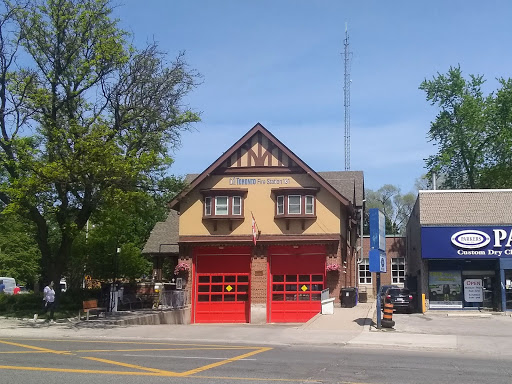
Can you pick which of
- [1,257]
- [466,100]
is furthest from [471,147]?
[1,257]

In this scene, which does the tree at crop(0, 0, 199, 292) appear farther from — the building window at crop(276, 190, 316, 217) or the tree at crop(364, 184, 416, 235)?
the tree at crop(364, 184, 416, 235)

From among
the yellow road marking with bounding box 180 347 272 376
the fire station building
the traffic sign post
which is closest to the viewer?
the yellow road marking with bounding box 180 347 272 376

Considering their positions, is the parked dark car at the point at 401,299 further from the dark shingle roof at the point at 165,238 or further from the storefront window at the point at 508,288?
the dark shingle roof at the point at 165,238

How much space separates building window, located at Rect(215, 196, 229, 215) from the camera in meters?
31.7

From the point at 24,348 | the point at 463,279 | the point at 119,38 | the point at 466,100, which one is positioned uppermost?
the point at 466,100

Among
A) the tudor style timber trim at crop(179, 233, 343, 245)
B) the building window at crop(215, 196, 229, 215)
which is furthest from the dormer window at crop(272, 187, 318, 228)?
the building window at crop(215, 196, 229, 215)

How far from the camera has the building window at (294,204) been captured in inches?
1223

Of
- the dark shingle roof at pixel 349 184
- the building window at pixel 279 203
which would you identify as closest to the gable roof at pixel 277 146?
the building window at pixel 279 203

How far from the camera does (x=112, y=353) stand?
14.2 metres

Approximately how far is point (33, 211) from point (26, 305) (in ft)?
24.8

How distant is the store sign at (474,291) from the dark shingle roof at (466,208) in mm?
3232

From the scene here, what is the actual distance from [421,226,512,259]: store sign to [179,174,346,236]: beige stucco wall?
5.02 metres

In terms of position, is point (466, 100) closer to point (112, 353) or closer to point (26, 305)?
point (26, 305)

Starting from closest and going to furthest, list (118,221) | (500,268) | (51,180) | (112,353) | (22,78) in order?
(112,353), (51,180), (22,78), (500,268), (118,221)
